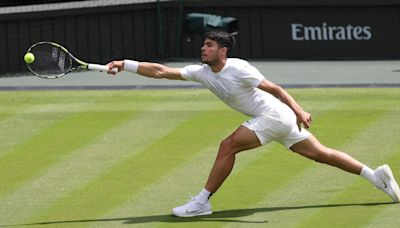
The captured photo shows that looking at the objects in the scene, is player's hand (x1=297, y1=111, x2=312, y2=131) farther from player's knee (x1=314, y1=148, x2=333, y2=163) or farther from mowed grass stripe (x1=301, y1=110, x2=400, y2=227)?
mowed grass stripe (x1=301, y1=110, x2=400, y2=227)

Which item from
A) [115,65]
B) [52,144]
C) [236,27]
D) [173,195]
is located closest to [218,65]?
[115,65]

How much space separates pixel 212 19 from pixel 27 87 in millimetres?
4465

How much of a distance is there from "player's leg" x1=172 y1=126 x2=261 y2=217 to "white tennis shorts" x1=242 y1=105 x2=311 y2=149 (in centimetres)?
6

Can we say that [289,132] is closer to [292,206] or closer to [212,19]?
[292,206]

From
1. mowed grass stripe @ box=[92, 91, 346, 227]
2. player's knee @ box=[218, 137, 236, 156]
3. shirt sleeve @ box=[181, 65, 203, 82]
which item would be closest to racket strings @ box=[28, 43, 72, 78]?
shirt sleeve @ box=[181, 65, 203, 82]

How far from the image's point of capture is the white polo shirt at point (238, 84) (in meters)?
10.6

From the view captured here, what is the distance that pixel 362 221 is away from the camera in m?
10.4

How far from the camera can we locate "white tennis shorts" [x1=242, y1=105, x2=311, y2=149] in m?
10.8

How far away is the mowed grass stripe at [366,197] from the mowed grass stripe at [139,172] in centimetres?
186

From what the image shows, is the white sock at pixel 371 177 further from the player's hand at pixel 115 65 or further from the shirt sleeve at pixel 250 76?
the player's hand at pixel 115 65

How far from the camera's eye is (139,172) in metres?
12.9

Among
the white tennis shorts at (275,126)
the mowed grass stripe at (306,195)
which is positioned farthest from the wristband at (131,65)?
the mowed grass stripe at (306,195)

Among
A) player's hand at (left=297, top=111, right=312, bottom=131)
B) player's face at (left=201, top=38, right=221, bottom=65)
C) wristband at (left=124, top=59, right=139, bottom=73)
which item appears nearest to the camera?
player's hand at (left=297, top=111, right=312, bottom=131)

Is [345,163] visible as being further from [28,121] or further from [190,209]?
[28,121]
